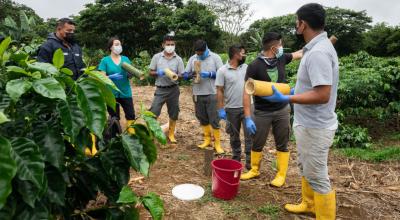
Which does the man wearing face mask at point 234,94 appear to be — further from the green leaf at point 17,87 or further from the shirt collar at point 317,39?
the green leaf at point 17,87

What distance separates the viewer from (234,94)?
4.94 meters

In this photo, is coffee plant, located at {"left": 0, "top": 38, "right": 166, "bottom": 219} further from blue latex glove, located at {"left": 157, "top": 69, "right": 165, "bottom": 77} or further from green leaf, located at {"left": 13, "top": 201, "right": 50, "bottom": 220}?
blue latex glove, located at {"left": 157, "top": 69, "right": 165, "bottom": 77}

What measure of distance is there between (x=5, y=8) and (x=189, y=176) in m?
24.4

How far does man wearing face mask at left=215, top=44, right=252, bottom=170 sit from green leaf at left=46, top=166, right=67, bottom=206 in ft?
11.6

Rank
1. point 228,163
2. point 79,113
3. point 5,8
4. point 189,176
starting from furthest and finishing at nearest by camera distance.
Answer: point 5,8
point 189,176
point 228,163
point 79,113

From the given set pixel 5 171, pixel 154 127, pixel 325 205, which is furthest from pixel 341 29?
pixel 5 171

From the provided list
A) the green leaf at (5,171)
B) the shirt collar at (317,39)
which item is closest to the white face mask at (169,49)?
the shirt collar at (317,39)

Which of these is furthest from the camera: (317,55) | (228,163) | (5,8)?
(5,8)

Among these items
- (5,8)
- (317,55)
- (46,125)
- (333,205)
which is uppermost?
(5,8)

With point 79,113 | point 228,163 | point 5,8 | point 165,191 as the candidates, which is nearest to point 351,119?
point 228,163

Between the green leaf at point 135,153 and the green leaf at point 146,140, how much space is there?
9 centimetres

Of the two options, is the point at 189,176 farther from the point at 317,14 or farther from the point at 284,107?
the point at 317,14

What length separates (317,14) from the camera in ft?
9.93

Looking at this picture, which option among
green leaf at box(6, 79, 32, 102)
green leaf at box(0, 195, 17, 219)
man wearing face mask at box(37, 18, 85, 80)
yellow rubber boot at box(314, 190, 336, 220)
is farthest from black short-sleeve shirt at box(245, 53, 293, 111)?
green leaf at box(0, 195, 17, 219)
